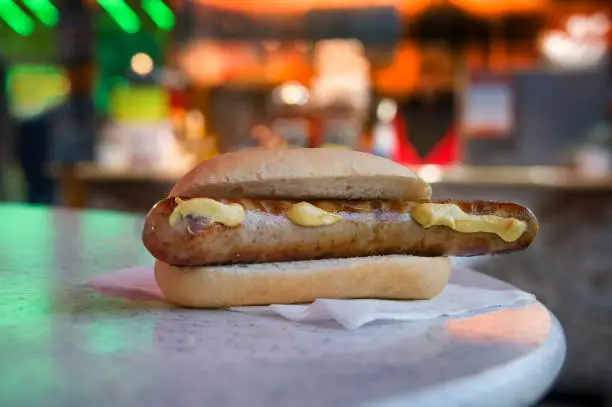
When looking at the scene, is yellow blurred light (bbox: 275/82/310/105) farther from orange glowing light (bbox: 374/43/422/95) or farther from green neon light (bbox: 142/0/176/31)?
green neon light (bbox: 142/0/176/31)

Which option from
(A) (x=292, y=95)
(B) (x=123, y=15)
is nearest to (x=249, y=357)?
(A) (x=292, y=95)

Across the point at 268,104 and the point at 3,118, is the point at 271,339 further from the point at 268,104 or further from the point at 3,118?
the point at 3,118

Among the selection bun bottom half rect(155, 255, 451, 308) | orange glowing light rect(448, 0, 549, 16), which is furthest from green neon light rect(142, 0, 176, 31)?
bun bottom half rect(155, 255, 451, 308)

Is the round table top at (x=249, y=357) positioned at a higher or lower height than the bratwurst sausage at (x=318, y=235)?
lower

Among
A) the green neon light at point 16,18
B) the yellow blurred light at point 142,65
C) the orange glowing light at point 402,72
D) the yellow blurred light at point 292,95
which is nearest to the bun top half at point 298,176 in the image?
the yellow blurred light at point 292,95

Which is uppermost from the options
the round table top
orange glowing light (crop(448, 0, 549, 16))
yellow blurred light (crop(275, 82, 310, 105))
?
orange glowing light (crop(448, 0, 549, 16))

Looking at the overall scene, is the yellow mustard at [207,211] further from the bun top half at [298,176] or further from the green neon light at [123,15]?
the green neon light at [123,15]

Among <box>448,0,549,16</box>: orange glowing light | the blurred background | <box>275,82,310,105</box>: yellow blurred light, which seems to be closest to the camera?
Result: the blurred background

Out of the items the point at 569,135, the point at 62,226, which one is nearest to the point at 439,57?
the point at 569,135
